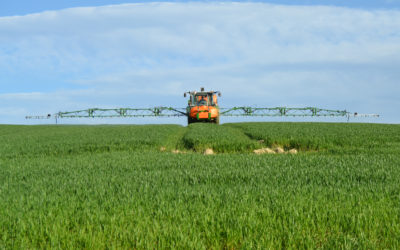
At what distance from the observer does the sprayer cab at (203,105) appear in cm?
3142

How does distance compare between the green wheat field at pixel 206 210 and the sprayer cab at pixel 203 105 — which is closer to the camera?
the green wheat field at pixel 206 210

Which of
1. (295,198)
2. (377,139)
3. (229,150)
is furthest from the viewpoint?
(377,139)

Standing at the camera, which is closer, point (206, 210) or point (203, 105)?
point (206, 210)

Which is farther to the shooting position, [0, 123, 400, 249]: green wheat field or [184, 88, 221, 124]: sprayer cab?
[184, 88, 221, 124]: sprayer cab

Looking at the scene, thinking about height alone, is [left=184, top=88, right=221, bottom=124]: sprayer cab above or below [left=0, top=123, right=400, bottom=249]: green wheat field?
above

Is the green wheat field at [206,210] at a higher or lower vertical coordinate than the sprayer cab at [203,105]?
lower

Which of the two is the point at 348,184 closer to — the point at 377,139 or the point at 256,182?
the point at 256,182

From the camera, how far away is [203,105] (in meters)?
31.8

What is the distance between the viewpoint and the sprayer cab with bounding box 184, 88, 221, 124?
3142 centimetres

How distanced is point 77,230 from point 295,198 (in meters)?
3.16

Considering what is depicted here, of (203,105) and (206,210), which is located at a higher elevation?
(203,105)

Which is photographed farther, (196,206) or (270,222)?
(196,206)

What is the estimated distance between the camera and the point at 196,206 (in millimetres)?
4871

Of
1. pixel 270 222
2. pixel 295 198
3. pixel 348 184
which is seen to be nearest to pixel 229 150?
pixel 348 184
